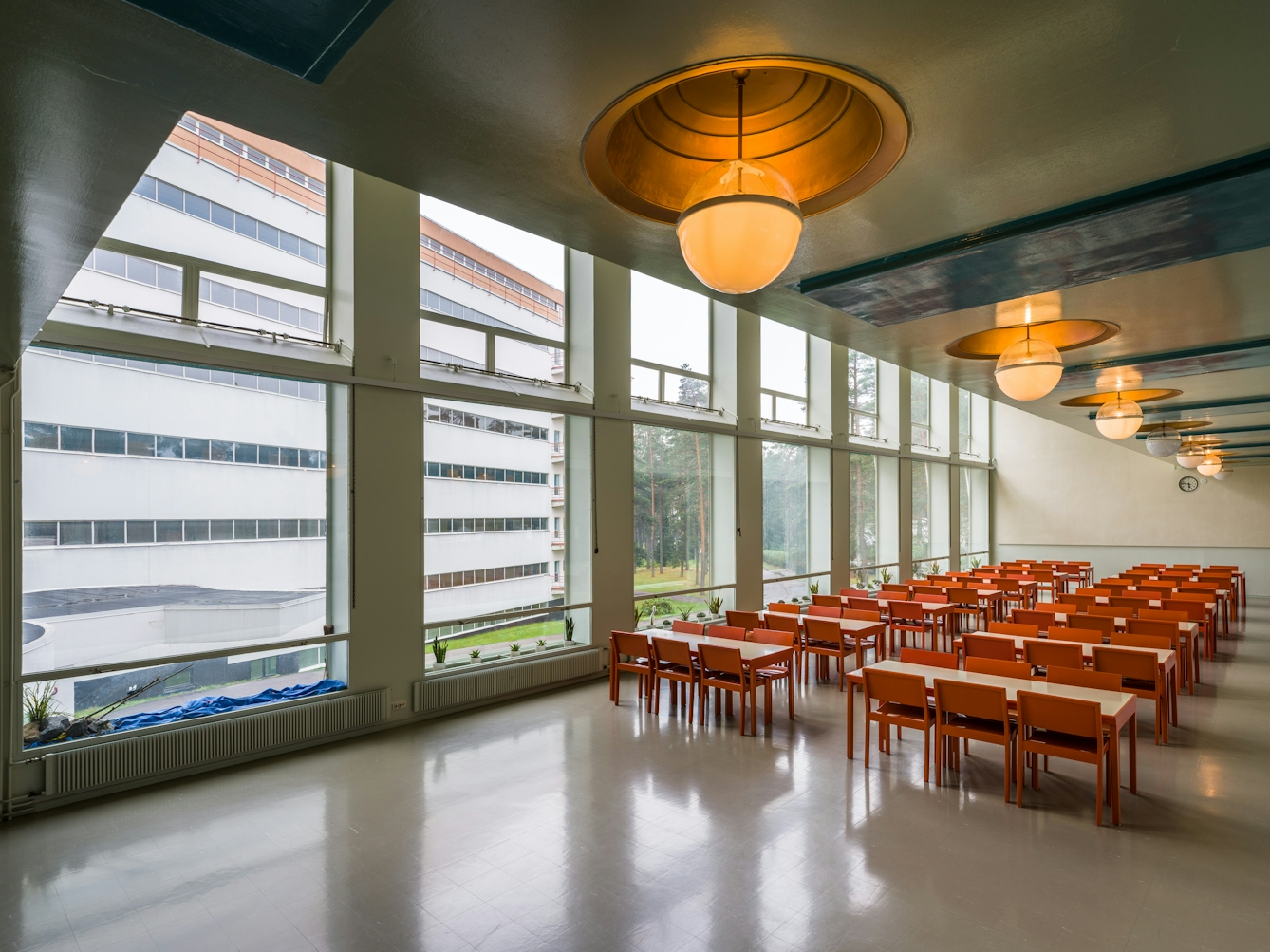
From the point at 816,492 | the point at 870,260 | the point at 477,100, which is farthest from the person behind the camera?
the point at 816,492

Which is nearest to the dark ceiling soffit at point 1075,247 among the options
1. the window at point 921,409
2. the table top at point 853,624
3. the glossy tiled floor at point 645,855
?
the glossy tiled floor at point 645,855

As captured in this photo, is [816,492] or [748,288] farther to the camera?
[816,492]

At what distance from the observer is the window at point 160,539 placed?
5312 mm

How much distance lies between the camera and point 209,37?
189 centimetres

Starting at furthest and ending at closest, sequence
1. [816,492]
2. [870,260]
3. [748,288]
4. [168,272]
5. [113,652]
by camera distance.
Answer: [816,492]
[168,272]
[113,652]
[870,260]
[748,288]

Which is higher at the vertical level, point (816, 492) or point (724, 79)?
point (724, 79)

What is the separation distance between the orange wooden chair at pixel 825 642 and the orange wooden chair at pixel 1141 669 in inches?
97.0

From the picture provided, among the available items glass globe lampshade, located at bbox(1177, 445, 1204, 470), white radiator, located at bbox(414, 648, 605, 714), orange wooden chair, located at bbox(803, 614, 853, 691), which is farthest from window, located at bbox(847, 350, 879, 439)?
white radiator, located at bbox(414, 648, 605, 714)

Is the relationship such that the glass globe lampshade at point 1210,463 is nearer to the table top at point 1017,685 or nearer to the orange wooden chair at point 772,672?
the table top at point 1017,685

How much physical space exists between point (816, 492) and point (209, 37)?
A: 12.9 meters

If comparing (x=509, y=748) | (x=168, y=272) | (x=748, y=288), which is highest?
(x=168, y=272)

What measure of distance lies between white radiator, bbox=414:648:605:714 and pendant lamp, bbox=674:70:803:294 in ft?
19.0

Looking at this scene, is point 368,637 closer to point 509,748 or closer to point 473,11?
point 509,748

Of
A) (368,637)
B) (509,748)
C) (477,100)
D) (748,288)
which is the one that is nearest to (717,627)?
(509,748)
